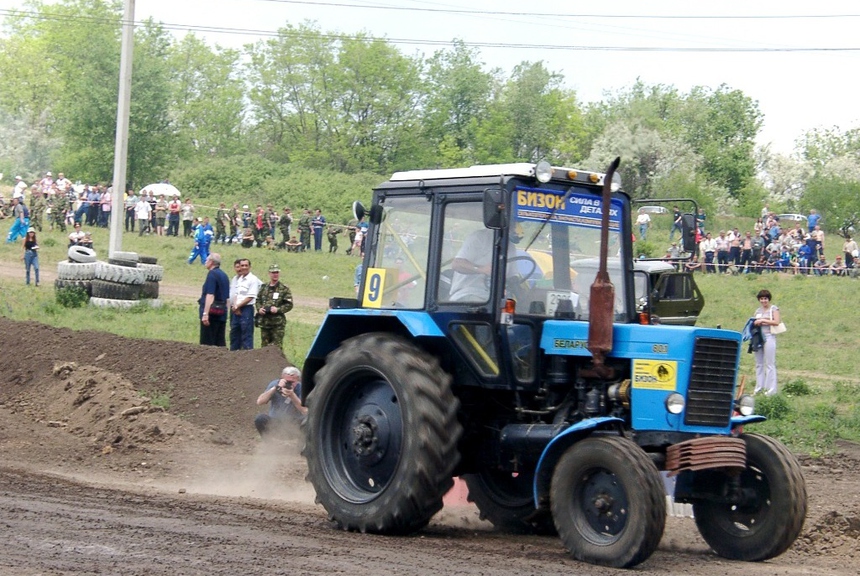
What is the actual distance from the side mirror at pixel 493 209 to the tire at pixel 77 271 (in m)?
16.1

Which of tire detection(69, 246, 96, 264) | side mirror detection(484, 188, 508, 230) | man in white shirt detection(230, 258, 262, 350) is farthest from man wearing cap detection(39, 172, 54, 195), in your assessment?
side mirror detection(484, 188, 508, 230)

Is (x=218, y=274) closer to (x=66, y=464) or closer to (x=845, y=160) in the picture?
(x=66, y=464)

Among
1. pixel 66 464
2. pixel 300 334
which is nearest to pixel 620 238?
pixel 66 464

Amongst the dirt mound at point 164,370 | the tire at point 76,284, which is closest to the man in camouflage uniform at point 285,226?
the tire at point 76,284

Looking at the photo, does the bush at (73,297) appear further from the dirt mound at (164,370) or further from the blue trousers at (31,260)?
the dirt mound at (164,370)

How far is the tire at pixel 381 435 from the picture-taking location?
25.7 feet

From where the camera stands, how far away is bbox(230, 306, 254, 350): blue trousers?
16281 mm

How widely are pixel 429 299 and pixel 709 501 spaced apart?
7.87 ft

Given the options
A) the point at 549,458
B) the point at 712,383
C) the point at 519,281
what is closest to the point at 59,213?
the point at 519,281

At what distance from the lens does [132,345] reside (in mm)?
15641

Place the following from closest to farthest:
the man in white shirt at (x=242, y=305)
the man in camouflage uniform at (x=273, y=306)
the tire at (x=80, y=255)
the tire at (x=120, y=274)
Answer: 1. the man in camouflage uniform at (x=273, y=306)
2. the man in white shirt at (x=242, y=305)
3. the tire at (x=120, y=274)
4. the tire at (x=80, y=255)

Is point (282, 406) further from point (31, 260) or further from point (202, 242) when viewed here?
point (202, 242)

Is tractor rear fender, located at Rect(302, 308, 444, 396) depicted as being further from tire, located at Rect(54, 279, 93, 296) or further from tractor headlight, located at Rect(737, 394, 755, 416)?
tire, located at Rect(54, 279, 93, 296)

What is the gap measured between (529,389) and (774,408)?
8.39m
